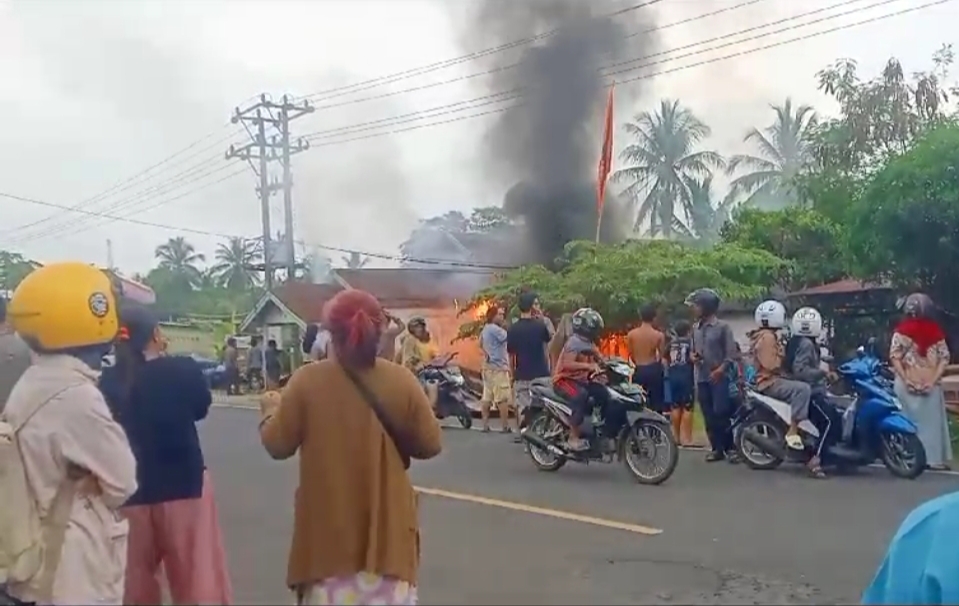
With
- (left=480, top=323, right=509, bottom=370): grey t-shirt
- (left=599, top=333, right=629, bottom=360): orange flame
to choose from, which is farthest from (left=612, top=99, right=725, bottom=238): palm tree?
(left=480, top=323, right=509, bottom=370): grey t-shirt

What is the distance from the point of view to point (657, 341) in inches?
510

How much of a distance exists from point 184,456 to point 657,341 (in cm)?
873

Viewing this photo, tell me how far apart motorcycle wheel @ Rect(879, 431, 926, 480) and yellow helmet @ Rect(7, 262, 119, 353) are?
7.96 meters

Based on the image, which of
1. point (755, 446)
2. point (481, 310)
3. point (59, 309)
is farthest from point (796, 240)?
point (59, 309)

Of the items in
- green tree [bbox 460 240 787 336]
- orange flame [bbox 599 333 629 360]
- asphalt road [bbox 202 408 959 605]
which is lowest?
asphalt road [bbox 202 408 959 605]

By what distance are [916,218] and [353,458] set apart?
13101 millimetres

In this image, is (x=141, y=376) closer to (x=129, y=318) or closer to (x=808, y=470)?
(x=129, y=318)

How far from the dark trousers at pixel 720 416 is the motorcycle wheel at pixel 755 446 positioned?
0.45m

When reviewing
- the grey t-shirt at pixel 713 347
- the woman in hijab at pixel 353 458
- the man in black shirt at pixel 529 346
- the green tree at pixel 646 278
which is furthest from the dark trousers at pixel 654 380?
the woman in hijab at pixel 353 458

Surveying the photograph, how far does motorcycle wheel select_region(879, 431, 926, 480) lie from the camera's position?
10023 millimetres

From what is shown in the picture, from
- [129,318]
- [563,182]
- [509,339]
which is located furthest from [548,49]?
[129,318]

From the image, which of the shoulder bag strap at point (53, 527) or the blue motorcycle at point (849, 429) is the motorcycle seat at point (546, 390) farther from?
the shoulder bag strap at point (53, 527)

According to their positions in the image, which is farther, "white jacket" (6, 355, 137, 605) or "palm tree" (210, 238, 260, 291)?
"palm tree" (210, 238, 260, 291)

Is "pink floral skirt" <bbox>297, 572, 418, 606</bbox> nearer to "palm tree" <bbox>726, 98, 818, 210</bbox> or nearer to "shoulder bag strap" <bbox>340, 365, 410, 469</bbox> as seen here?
"shoulder bag strap" <bbox>340, 365, 410, 469</bbox>
